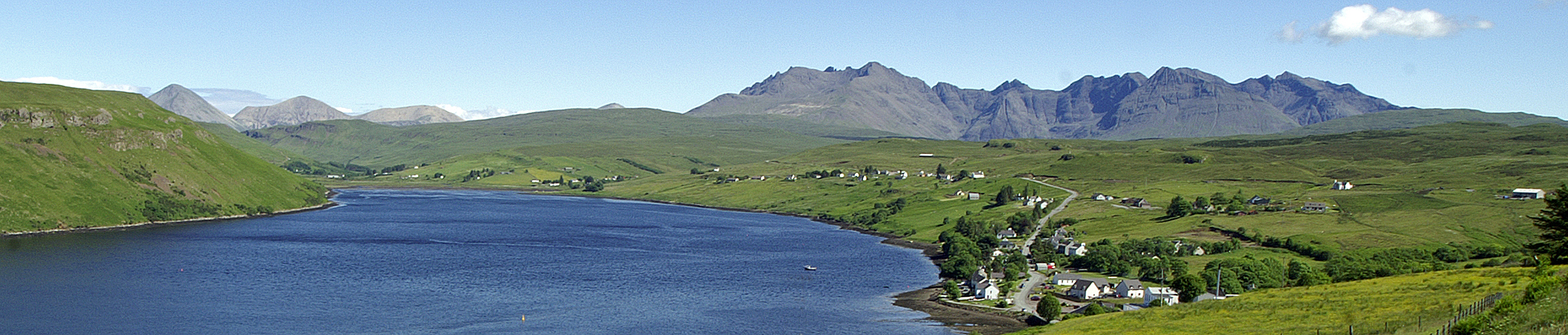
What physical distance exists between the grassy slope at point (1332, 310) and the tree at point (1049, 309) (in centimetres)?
1231

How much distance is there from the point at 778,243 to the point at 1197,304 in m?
103

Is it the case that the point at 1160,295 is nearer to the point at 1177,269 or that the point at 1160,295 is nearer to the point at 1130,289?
the point at 1130,289

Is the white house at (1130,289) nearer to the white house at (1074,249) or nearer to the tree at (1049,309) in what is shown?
the tree at (1049,309)

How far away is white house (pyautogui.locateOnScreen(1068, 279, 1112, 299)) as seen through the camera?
110 meters

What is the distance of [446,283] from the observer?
120 m

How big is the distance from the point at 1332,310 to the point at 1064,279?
56392mm

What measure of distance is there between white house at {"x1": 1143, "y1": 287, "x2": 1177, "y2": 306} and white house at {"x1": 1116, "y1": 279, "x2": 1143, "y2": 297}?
5.27ft

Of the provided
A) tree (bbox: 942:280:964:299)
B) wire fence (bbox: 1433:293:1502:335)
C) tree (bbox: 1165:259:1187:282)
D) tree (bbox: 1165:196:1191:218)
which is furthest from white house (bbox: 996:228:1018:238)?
wire fence (bbox: 1433:293:1502:335)

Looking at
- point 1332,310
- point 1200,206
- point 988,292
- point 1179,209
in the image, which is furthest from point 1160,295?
point 1200,206

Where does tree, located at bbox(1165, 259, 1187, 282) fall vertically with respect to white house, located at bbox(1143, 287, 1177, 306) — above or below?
above

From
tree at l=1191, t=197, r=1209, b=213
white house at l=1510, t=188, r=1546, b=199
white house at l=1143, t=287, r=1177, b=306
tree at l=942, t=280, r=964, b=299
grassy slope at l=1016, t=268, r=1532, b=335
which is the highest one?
white house at l=1510, t=188, r=1546, b=199

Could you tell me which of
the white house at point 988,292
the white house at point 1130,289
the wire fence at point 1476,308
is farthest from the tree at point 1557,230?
the white house at point 988,292

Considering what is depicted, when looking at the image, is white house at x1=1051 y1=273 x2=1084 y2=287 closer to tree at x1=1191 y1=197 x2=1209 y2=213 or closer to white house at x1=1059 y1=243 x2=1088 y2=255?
white house at x1=1059 y1=243 x2=1088 y2=255

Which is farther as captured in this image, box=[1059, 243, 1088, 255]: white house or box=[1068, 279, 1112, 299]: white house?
box=[1059, 243, 1088, 255]: white house
